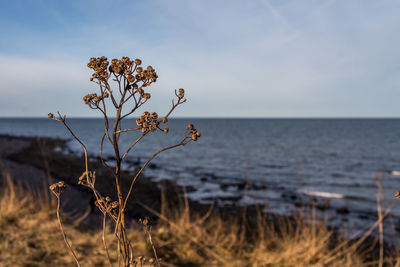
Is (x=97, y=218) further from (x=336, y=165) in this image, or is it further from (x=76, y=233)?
(x=336, y=165)

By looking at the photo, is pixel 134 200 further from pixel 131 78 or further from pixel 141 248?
pixel 131 78

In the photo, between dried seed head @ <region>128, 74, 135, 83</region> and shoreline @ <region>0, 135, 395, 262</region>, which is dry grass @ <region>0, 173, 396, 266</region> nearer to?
shoreline @ <region>0, 135, 395, 262</region>

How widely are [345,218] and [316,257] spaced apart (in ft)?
Answer: 28.9

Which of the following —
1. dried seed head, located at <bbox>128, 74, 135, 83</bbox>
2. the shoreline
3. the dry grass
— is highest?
dried seed head, located at <bbox>128, 74, 135, 83</bbox>

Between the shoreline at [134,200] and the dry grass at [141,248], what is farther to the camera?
the shoreline at [134,200]

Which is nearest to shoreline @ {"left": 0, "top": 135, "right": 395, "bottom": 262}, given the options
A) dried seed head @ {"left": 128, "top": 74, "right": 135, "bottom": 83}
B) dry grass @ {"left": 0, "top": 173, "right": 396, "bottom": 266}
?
dry grass @ {"left": 0, "top": 173, "right": 396, "bottom": 266}

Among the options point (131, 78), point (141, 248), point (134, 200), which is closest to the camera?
point (131, 78)

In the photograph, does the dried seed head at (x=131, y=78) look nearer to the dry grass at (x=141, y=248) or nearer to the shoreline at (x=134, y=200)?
the dry grass at (x=141, y=248)

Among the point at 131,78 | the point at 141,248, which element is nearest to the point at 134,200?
the point at 141,248

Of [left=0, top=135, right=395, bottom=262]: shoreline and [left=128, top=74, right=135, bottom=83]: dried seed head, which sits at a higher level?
[left=128, top=74, right=135, bottom=83]: dried seed head

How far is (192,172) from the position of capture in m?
23.6

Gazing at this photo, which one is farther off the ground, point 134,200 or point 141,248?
point 141,248

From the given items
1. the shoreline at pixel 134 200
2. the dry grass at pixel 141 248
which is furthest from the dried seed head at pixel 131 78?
the shoreline at pixel 134 200

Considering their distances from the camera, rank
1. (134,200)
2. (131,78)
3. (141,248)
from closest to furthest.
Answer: (131,78), (141,248), (134,200)
